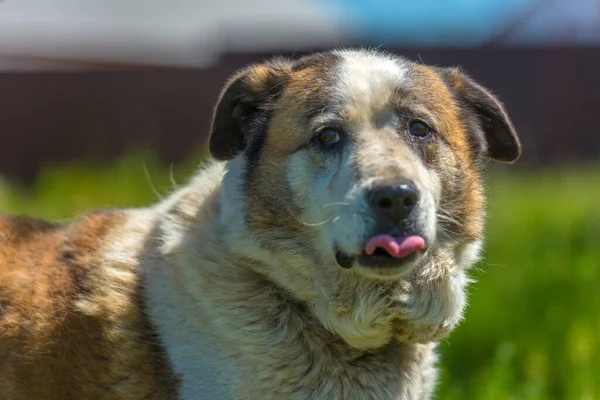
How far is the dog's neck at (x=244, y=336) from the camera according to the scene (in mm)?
3029

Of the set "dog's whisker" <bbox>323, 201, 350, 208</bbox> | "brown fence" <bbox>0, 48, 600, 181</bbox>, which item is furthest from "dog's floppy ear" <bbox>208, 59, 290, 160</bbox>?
"brown fence" <bbox>0, 48, 600, 181</bbox>

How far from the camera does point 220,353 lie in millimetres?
3076

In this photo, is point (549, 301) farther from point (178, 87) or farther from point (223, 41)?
point (223, 41)

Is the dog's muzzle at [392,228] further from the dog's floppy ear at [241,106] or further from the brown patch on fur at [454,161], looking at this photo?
the dog's floppy ear at [241,106]

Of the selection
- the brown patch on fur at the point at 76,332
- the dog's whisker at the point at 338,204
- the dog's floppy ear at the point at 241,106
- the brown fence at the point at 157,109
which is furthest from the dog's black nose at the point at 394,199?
the brown fence at the point at 157,109

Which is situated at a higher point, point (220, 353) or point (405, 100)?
point (405, 100)

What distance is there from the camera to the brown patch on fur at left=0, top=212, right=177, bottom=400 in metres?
3.13

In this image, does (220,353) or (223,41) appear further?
(223,41)

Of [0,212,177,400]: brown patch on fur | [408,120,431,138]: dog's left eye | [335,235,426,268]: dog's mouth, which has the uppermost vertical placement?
[408,120,431,138]: dog's left eye

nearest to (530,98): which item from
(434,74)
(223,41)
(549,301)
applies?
(223,41)

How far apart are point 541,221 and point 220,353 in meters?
5.78

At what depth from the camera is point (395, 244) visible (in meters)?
2.83

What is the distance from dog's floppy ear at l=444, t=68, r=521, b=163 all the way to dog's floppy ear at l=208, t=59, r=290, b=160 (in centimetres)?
72

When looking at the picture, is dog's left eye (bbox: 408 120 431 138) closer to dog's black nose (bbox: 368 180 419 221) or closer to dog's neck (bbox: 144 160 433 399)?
dog's black nose (bbox: 368 180 419 221)
